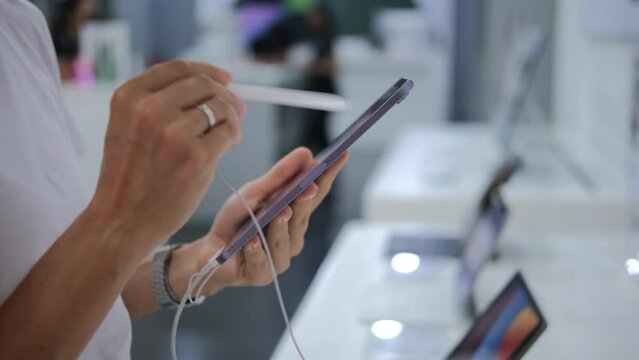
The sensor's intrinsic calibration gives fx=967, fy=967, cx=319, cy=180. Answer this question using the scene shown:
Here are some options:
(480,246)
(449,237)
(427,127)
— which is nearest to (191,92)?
(480,246)

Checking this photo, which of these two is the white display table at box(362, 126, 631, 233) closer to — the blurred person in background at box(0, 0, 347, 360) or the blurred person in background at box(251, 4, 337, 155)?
the blurred person in background at box(0, 0, 347, 360)

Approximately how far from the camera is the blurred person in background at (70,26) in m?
4.73

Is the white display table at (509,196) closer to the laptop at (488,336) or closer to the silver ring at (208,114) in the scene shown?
the laptop at (488,336)

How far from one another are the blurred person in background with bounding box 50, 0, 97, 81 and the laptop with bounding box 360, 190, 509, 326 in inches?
123

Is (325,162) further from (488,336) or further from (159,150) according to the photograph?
(488,336)

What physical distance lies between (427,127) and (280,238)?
3.63m

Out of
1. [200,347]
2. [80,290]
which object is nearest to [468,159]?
[200,347]

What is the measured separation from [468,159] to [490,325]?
2120mm

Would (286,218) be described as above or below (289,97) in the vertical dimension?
below

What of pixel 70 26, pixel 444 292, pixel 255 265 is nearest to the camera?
pixel 255 265

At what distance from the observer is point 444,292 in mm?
1860

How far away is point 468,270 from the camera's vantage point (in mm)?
1783

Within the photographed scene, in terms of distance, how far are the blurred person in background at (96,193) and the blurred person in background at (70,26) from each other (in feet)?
12.6

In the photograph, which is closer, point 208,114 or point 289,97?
point 208,114
